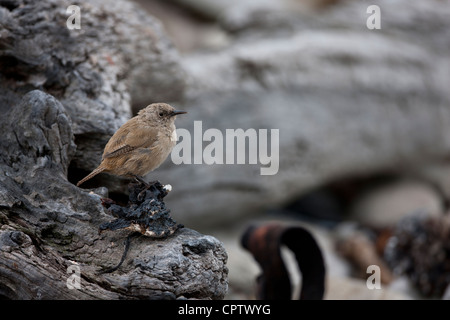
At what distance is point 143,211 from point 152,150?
1.26 ft

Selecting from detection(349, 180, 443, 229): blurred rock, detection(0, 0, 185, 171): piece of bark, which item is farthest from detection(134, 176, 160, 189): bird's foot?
detection(349, 180, 443, 229): blurred rock

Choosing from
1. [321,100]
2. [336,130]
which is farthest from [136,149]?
[336,130]

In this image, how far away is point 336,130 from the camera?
6496 mm

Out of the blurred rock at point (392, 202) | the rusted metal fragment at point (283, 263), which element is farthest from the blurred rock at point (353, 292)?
the blurred rock at point (392, 202)

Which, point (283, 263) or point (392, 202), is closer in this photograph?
point (283, 263)

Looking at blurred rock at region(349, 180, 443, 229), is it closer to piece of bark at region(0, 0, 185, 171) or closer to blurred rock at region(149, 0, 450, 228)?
blurred rock at region(149, 0, 450, 228)

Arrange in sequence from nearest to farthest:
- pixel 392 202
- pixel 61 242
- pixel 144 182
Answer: pixel 61 242 → pixel 144 182 → pixel 392 202

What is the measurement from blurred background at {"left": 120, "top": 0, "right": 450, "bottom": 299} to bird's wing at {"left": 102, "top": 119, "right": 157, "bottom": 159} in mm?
2165

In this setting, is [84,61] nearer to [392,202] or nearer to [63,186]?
[63,186]

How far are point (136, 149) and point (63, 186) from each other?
1.38 feet

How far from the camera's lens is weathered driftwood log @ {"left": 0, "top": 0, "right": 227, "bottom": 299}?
2.33 m

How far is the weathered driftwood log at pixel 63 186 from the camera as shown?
2.33 meters

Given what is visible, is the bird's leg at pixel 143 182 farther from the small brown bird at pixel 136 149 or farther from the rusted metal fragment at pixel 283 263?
the rusted metal fragment at pixel 283 263
